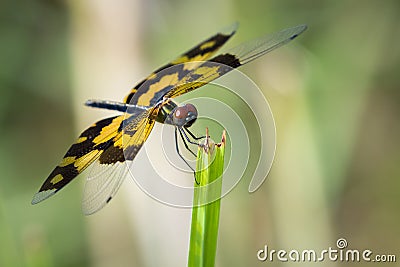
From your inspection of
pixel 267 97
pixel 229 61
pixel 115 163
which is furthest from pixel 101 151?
pixel 267 97

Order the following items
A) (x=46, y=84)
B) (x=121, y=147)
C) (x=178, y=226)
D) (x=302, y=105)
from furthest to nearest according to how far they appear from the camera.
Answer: (x=46, y=84) → (x=302, y=105) → (x=178, y=226) → (x=121, y=147)

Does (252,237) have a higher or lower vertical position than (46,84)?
lower

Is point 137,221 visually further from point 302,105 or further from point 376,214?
point 376,214

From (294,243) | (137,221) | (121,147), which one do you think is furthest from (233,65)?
(137,221)

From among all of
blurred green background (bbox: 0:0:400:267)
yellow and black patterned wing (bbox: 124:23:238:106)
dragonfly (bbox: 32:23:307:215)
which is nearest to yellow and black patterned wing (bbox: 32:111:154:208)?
dragonfly (bbox: 32:23:307:215)

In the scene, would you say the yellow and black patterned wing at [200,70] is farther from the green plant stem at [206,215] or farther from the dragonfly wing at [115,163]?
the green plant stem at [206,215]

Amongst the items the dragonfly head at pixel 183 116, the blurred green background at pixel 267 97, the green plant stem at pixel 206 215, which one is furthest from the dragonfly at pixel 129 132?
the blurred green background at pixel 267 97

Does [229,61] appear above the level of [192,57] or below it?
below

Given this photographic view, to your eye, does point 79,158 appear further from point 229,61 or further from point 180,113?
point 229,61
